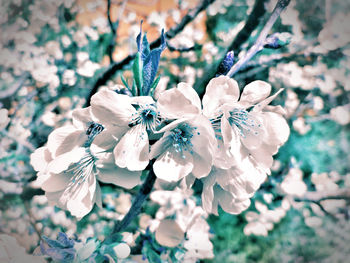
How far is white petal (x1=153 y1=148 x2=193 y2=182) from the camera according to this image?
27 centimetres

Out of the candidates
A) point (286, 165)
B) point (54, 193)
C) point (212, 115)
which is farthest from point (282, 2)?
point (286, 165)

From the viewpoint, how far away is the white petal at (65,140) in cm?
30

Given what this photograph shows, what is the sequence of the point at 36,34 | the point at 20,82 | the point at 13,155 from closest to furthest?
the point at 13,155, the point at 20,82, the point at 36,34

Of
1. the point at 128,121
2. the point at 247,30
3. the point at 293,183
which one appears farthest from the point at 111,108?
the point at 293,183

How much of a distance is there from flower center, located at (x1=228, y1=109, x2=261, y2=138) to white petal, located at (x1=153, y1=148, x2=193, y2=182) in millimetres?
83

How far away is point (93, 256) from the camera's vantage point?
355 millimetres

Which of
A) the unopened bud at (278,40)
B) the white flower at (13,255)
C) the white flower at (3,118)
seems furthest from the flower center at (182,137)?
the white flower at (3,118)

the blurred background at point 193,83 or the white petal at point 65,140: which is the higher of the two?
the white petal at point 65,140

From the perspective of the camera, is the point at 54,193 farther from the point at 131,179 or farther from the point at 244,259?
the point at 244,259

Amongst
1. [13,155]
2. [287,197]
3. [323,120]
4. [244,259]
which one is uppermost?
[13,155]

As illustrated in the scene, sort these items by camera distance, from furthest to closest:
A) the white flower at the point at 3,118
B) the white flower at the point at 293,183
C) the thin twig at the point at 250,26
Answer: the white flower at the point at 293,183 → the white flower at the point at 3,118 → the thin twig at the point at 250,26

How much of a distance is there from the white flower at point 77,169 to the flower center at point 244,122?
0.16 metres

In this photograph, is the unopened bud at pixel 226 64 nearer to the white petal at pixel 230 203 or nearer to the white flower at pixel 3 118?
the white petal at pixel 230 203

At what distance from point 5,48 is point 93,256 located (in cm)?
101
